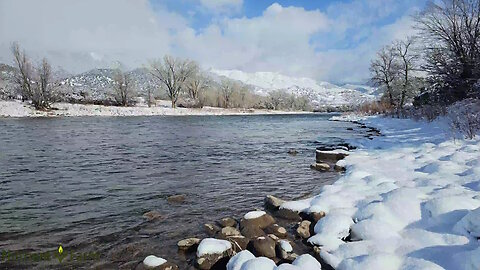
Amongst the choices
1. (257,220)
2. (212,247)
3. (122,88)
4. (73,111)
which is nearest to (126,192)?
(257,220)

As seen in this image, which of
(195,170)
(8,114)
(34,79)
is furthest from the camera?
(34,79)

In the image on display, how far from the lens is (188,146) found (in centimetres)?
1828

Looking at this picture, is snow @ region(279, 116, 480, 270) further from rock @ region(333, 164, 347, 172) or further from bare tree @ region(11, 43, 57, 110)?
bare tree @ region(11, 43, 57, 110)

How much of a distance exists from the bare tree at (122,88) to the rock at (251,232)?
73988mm

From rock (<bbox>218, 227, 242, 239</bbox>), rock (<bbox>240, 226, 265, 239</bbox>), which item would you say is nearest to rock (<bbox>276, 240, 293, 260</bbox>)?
rock (<bbox>240, 226, 265, 239</bbox>)

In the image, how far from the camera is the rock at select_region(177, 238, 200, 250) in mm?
5480

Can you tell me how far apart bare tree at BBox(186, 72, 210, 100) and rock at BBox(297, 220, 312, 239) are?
8022 centimetres

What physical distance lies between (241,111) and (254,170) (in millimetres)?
74030

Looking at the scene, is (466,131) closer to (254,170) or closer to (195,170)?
(254,170)

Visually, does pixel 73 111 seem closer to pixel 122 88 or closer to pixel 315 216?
pixel 122 88

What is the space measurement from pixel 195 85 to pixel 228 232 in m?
83.5

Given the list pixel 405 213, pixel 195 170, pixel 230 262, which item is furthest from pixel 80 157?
pixel 405 213

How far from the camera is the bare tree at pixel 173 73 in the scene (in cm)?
7988

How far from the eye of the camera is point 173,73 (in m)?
81.0
